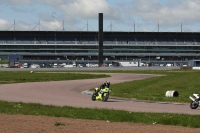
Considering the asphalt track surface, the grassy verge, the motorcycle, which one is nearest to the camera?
the grassy verge

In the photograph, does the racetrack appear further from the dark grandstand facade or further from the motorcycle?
the dark grandstand facade

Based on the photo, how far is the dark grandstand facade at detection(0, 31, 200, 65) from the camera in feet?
607

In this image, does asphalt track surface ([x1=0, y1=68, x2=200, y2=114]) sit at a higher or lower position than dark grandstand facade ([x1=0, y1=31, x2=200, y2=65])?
lower

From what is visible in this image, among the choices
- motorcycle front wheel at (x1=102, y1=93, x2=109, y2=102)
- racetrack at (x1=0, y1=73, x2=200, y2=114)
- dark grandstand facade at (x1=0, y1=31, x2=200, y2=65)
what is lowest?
racetrack at (x1=0, y1=73, x2=200, y2=114)

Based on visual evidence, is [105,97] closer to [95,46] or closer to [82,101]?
[82,101]

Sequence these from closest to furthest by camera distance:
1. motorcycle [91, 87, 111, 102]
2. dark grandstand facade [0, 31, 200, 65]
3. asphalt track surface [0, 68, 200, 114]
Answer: asphalt track surface [0, 68, 200, 114] < motorcycle [91, 87, 111, 102] < dark grandstand facade [0, 31, 200, 65]

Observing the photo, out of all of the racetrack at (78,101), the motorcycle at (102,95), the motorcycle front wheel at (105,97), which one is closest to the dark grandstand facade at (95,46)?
the racetrack at (78,101)

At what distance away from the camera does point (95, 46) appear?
18625cm

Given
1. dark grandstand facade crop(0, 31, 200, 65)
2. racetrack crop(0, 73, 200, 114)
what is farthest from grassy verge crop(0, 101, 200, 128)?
dark grandstand facade crop(0, 31, 200, 65)

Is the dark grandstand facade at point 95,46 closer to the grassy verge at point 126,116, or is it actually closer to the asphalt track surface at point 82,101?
the asphalt track surface at point 82,101

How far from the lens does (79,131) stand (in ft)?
52.2

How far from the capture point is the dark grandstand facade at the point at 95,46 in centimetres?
18500

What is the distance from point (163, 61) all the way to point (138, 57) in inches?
455

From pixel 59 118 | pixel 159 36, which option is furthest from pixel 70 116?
pixel 159 36
